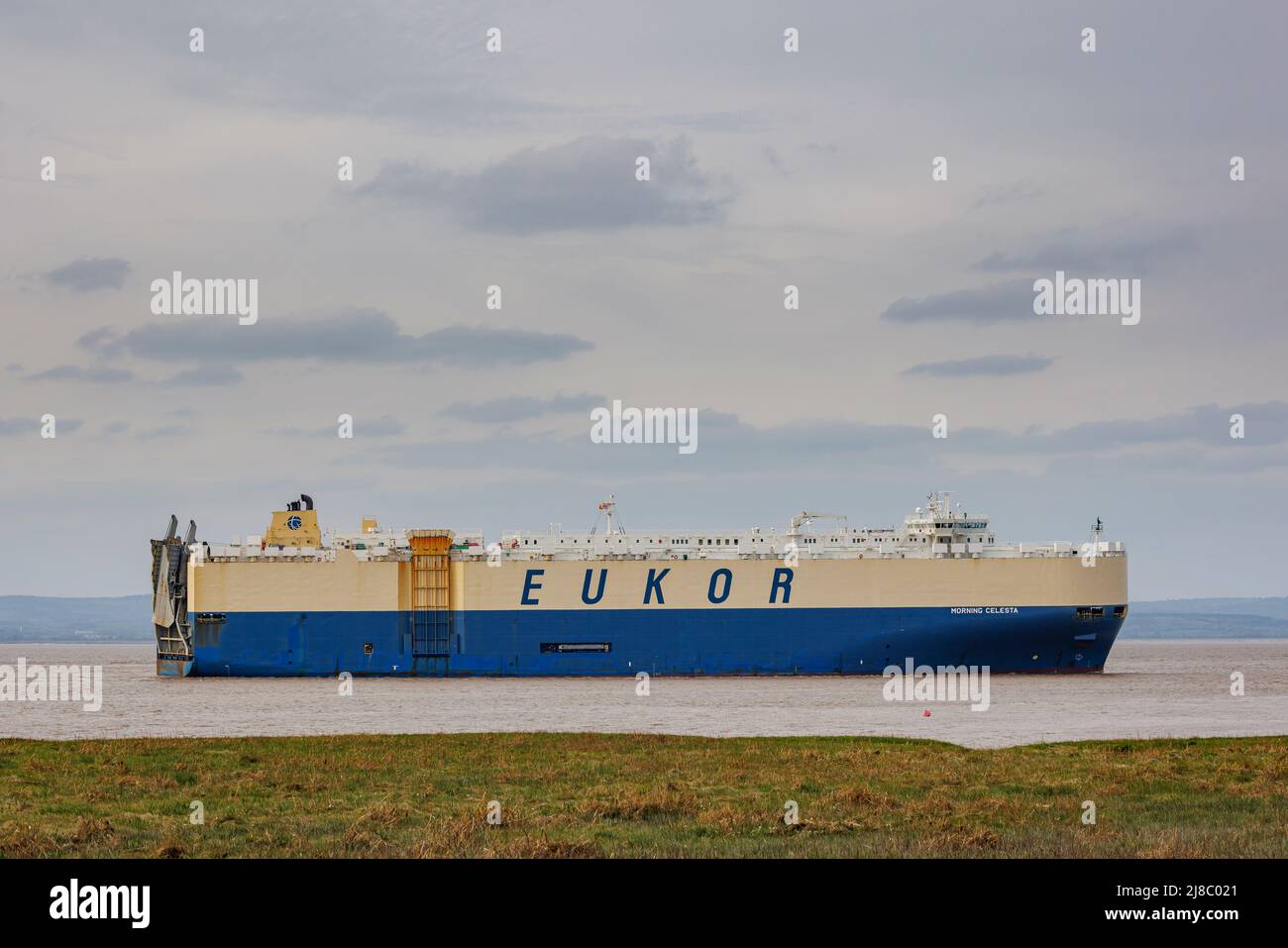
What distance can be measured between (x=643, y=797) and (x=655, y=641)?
1763 inches

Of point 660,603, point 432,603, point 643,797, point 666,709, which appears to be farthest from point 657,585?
point 643,797

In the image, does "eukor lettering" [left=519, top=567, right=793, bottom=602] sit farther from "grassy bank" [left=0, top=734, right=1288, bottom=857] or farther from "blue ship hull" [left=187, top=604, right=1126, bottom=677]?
"grassy bank" [left=0, top=734, right=1288, bottom=857]

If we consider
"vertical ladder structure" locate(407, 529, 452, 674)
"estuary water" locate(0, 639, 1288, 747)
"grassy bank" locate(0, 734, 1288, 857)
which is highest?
"vertical ladder structure" locate(407, 529, 452, 674)

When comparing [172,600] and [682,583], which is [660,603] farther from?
[172,600]

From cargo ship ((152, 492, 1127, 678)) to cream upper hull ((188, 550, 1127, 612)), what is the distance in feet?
0.20

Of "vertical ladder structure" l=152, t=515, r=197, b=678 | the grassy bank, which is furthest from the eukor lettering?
the grassy bank

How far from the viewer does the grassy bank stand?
52.9 ft

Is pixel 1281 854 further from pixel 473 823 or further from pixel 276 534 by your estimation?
pixel 276 534

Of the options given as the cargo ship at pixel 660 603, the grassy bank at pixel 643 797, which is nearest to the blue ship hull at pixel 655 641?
the cargo ship at pixel 660 603

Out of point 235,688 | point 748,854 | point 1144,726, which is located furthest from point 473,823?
point 235,688

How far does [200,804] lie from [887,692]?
35.8 metres

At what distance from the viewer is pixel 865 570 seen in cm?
6384

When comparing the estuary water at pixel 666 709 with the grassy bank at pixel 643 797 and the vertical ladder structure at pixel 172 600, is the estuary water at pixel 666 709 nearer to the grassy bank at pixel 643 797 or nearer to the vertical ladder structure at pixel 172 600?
the vertical ladder structure at pixel 172 600

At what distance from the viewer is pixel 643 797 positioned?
63.8ft
